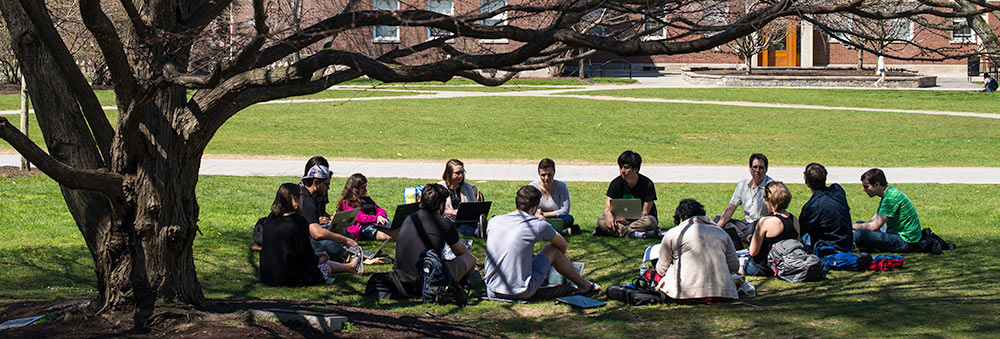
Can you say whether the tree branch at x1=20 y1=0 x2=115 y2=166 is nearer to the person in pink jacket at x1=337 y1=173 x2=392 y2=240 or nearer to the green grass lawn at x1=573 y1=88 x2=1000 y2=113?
the person in pink jacket at x1=337 y1=173 x2=392 y2=240

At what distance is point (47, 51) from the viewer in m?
5.62

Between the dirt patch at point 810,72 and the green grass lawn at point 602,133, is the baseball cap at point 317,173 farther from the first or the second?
the dirt patch at point 810,72

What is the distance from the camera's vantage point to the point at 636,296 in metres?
7.43

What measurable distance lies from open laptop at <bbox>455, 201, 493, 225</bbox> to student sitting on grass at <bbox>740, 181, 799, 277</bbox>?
9.23 feet

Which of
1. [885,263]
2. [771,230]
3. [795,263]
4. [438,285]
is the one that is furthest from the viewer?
[885,263]

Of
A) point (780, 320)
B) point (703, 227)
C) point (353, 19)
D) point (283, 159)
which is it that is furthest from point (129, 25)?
point (283, 159)

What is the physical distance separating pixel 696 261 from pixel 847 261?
7.33ft

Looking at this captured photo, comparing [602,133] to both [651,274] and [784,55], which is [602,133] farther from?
[784,55]

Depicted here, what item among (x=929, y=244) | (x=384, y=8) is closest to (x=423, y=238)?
(x=384, y=8)

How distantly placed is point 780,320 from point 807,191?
8460mm

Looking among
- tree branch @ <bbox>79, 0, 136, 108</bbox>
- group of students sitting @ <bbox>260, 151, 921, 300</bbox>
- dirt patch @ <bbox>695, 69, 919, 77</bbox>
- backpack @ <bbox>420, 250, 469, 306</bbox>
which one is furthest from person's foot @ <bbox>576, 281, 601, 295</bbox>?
dirt patch @ <bbox>695, 69, 919, 77</bbox>

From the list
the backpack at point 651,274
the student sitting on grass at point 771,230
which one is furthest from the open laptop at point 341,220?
the student sitting on grass at point 771,230

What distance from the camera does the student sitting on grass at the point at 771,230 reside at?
8.34m

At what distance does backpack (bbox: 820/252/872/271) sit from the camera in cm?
875
